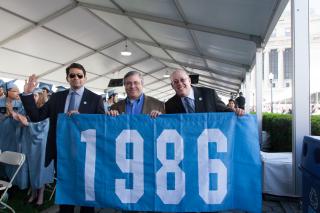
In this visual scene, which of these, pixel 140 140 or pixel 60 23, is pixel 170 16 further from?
pixel 140 140

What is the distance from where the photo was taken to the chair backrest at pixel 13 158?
4.09 m

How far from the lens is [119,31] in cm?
1241

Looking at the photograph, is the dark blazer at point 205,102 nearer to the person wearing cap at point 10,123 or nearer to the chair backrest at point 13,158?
the chair backrest at point 13,158

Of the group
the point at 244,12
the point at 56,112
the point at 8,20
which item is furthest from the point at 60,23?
the point at 56,112

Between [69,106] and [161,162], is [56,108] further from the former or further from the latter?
[161,162]

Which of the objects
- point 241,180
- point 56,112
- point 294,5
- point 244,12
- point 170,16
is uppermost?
point 170,16

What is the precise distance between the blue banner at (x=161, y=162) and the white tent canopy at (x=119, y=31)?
10.4 ft

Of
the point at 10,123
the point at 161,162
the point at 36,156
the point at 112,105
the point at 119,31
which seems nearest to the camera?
the point at 161,162

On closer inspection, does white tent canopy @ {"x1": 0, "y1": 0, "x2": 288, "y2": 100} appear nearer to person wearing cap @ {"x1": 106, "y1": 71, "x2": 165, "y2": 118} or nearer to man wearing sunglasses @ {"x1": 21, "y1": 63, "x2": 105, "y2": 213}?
person wearing cap @ {"x1": 106, "y1": 71, "x2": 165, "y2": 118}

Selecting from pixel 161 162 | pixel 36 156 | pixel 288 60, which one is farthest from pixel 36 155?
pixel 288 60

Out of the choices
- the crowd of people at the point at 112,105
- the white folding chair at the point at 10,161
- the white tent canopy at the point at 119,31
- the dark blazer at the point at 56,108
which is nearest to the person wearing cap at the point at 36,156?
the white folding chair at the point at 10,161

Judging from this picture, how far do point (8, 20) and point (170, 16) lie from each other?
4.66 meters

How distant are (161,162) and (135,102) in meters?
0.66

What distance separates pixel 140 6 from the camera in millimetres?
8586
